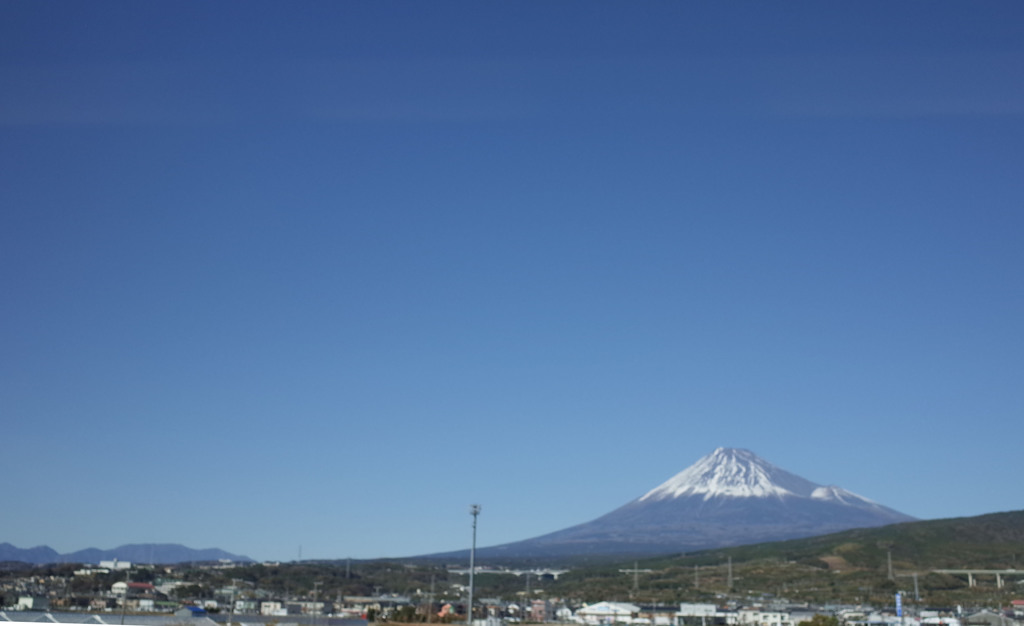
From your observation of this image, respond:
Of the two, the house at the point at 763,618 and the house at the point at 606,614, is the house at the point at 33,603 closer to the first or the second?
the house at the point at 606,614

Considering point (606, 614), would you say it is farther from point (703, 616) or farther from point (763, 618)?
point (763, 618)

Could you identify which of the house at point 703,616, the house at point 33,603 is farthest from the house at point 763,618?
the house at point 33,603

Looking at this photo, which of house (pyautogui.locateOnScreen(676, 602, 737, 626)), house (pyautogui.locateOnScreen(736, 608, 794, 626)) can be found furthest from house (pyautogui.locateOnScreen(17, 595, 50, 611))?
house (pyautogui.locateOnScreen(736, 608, 794, 626))

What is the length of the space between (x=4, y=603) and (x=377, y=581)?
1239 inches

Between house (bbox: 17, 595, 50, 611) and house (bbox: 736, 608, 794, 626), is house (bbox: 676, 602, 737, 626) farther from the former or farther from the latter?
house (bbox: 17, 595, 50, 611)

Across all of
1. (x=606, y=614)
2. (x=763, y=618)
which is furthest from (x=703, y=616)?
(x=606, y=614)

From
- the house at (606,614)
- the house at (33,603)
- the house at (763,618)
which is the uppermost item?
the house at (33,603)

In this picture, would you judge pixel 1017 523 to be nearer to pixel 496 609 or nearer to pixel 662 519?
pixel 496 609

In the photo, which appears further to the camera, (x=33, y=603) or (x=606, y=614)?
(x=606, y=614)

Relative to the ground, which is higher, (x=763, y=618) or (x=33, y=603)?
(x=33, y=603)

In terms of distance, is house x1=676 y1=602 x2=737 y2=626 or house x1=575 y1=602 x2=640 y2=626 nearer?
house x1=676 y1=602 x2=737 y2=626

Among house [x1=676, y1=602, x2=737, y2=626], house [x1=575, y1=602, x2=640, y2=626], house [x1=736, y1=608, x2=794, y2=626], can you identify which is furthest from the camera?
house [x1=575, y1=602, x2=640, y2=626]

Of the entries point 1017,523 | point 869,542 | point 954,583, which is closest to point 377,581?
point 954,583

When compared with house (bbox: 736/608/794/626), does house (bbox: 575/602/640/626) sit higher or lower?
lower
